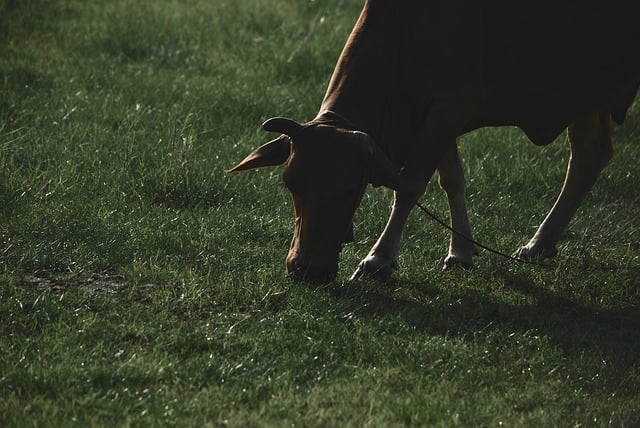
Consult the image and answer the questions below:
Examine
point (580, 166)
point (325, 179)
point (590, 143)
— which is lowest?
point (580, 166)

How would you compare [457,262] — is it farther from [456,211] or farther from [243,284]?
[243,284]

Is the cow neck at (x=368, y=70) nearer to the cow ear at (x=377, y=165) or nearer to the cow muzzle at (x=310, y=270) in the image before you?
the cow ear at (x=377, y=165)

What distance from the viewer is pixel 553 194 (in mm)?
7969

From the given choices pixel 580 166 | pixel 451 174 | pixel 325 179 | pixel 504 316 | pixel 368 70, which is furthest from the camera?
pixel 580 166

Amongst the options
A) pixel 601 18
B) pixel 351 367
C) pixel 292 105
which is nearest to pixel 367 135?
pixel 351 367

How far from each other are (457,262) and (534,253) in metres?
0.51

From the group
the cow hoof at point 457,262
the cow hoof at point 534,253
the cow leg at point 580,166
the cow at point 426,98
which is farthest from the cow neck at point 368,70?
the cow leg at point 580,166

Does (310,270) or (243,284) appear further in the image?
(243,284)

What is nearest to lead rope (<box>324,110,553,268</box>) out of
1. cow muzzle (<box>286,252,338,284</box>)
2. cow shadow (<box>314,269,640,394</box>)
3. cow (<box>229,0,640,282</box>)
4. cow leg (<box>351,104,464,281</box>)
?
cow (<box>229,0,640,282</box>)

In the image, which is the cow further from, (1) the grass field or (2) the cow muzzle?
(1) the grass field

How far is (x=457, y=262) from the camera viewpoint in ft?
21.5

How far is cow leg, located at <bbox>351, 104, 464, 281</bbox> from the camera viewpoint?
236 inches

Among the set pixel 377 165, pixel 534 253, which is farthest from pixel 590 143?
pixel 377 165

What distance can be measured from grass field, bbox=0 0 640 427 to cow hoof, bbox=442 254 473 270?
0.22ft
